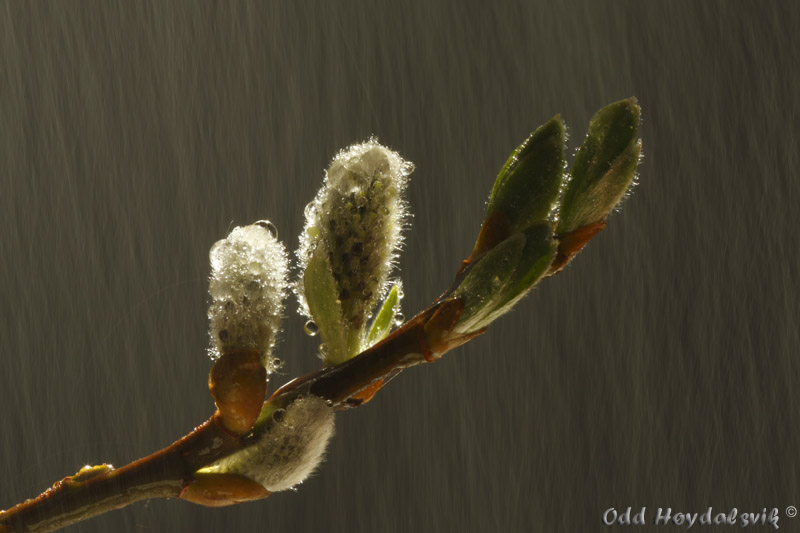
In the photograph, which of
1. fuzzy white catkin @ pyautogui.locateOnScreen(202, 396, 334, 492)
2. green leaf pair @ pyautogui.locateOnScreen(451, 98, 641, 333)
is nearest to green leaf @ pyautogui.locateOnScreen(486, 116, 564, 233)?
green leaf pair @ pyautogui.locateOnScreen(451, 98, 641, 333)

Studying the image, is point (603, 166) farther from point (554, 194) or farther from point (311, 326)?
point (311, 326)

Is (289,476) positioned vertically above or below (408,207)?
below

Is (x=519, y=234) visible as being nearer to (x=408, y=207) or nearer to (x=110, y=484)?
(x=408, y=207)

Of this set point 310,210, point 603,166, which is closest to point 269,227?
point 310,210

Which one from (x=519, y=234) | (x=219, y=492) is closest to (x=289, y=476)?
(x=219, y=492)

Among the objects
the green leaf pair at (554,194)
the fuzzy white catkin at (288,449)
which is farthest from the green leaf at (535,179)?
the fuzzy white catkin at (288,449)

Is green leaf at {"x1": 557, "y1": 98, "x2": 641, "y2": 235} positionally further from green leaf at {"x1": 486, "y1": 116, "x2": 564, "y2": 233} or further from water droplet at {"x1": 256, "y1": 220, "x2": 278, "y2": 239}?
water droplet at {"x1": 256, "y1": 220, "x2": 278, "y2": 239}
